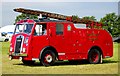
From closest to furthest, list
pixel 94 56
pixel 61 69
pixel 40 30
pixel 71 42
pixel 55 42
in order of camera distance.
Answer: pixel 61 69
pixel 40 30
pixel 55 42
pixel 71 42
pixel 94 56

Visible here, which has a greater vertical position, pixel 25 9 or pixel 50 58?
pixel 25 9

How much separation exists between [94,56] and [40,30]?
3.93 m

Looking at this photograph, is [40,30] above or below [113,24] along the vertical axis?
below

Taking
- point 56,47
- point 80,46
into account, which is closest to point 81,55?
point 80,46

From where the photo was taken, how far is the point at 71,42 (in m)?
19.9

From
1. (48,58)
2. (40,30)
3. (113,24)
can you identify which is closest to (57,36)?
(40,30)

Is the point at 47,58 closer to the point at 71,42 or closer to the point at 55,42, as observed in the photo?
the point at 55,42

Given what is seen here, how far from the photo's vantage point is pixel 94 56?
69.2 feet

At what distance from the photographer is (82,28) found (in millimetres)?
20328

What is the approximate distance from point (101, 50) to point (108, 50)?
1.97ft

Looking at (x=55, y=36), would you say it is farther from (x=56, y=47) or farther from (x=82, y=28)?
(x=82, y=28)

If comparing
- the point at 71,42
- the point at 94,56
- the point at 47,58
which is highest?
the point at 71,42

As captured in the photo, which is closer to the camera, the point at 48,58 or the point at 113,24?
the point at 48,58

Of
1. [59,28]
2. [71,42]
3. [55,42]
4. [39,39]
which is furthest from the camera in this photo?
[71,42]
